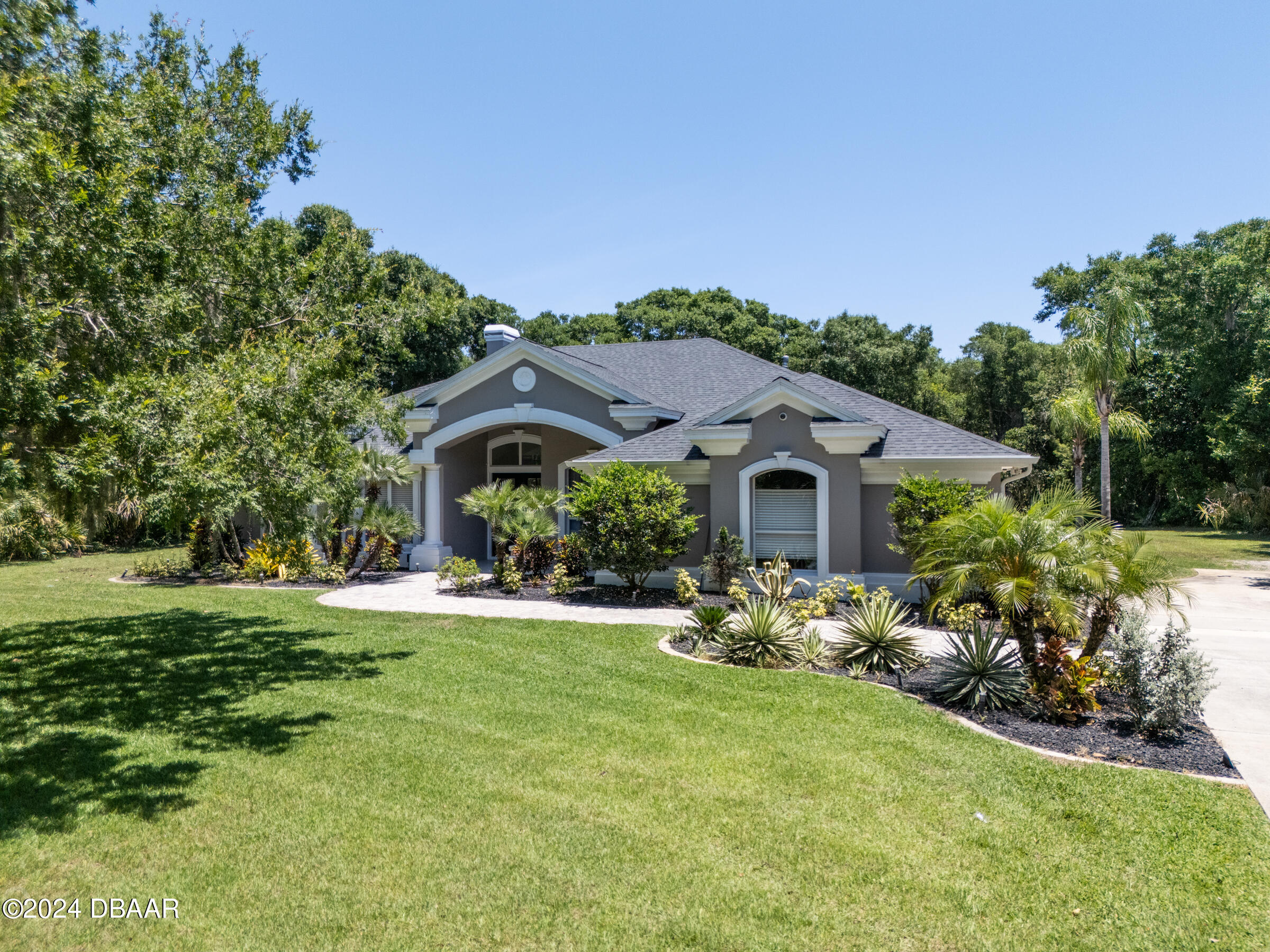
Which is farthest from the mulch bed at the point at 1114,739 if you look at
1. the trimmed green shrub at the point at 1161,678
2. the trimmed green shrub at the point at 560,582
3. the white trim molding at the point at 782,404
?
the trimmed green shrub at the point at 560,582

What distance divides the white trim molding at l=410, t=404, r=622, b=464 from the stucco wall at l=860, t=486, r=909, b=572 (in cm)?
627

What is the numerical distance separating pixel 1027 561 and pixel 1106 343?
20.2 metres

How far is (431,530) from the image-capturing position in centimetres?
2005

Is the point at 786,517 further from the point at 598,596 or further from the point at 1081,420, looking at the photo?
the point at 1081,420

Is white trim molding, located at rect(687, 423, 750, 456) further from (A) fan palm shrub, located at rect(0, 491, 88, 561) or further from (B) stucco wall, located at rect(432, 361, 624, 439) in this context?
(A) fan palm shrub, located at rect(0, 491, 88, 561)

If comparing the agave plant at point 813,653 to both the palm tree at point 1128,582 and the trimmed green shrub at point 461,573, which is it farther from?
the trimmed green shrub at point 461,573

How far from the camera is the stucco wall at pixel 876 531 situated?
15047 mm

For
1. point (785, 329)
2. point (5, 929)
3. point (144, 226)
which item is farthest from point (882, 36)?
point (785, 329)

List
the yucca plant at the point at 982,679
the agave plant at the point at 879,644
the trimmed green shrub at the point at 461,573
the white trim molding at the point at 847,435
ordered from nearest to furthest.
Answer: the yucca plant at the point at 982,679 < the agave plant at the point at 879,644 < the white trim molding at the point at 847,435 < the trimmed green shrub at the point at 461,573

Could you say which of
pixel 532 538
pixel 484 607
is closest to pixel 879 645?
pixel 484 607

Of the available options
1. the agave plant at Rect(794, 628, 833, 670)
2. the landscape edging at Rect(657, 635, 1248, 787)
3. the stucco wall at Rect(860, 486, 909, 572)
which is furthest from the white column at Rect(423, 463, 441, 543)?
the landscape edging at Rect(657, 635, 1248, 787)

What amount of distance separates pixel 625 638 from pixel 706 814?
6064 mm

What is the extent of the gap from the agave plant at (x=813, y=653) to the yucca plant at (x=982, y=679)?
176cm

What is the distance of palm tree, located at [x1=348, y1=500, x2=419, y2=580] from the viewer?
18.5m
